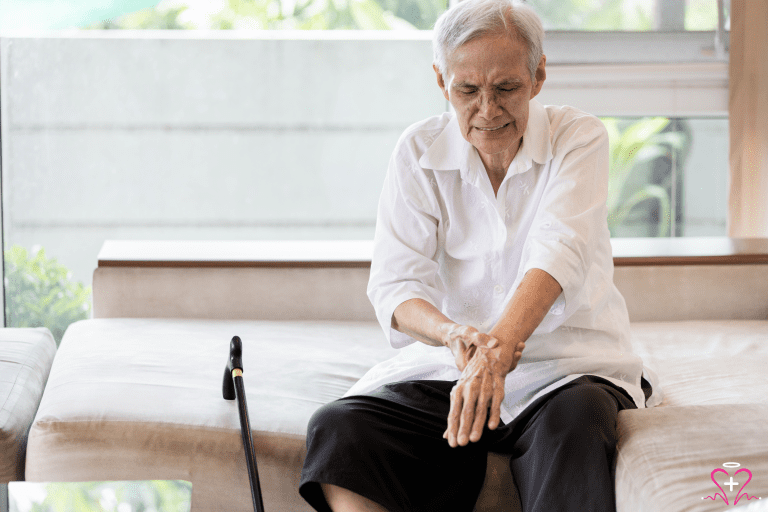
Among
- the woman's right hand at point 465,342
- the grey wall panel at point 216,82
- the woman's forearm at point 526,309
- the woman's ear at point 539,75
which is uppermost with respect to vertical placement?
the grey wall panel at point 216,82

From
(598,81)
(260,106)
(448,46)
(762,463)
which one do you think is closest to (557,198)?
(448,46)

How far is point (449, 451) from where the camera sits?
1.25 metres

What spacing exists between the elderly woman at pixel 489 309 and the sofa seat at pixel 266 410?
0.29 ft

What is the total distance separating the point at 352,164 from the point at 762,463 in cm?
260

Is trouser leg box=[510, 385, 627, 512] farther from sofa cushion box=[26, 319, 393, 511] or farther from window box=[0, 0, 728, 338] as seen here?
window box=[0, 0, 728, 338]

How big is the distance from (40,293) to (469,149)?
8.78ft

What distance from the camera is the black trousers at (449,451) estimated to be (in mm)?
1068

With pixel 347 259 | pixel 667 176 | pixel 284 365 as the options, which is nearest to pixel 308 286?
pixel 347 259

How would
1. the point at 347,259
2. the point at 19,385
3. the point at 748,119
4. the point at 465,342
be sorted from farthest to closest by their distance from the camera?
the point at 748,119, the point at 347,259, the point at 19,385, the point at 465,342

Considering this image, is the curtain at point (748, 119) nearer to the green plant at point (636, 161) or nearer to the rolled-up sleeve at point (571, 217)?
the green plant at point (636, 161)

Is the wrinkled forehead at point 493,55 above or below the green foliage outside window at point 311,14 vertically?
below

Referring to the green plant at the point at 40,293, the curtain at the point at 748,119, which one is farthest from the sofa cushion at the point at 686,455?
the green plant at the point at 40,293

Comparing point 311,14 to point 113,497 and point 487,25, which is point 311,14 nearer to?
point 487,25

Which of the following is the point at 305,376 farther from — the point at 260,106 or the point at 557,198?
the point at 260,106
